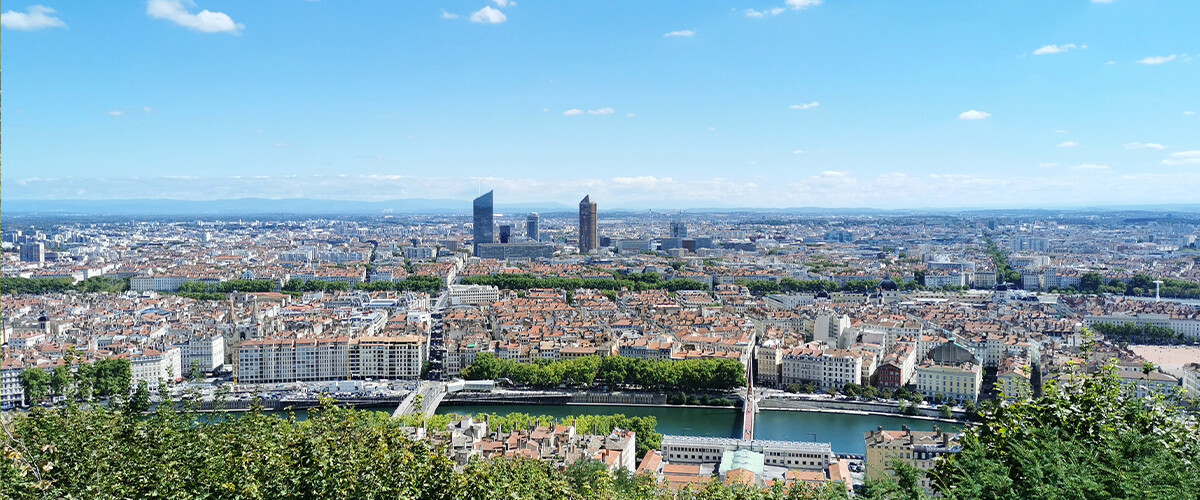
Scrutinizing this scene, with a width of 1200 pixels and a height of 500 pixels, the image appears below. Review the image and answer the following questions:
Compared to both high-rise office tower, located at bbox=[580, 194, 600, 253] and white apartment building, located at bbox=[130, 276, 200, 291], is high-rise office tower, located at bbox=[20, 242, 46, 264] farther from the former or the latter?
high-rise office tower, located at bbox=[580, 194, 600, 253]

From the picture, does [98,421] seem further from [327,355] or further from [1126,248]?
[1126,248]

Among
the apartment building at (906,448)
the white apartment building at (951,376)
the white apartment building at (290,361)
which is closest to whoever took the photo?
the apartment building at (906,448)

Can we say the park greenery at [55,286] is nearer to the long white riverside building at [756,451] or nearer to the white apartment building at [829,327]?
the white apartment building at [829,327]

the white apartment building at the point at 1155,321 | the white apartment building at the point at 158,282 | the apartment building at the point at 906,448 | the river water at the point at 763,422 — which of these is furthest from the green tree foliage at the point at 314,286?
Answer: the apartment building at the point at 906,448

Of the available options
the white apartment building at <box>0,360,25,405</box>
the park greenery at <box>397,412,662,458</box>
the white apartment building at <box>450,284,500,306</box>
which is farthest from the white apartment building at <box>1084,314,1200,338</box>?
the white apartment building at <box>0,360,25,405</box>

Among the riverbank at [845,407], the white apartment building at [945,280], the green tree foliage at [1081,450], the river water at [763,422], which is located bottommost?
the river water at [763,422]

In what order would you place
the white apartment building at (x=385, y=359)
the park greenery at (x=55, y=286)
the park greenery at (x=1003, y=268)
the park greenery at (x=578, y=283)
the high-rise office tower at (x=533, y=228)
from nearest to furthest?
the white apartment building at (x=385, y=359) < the park greenery at (x=55, y=286) < the park greenery at (x=578, y=283) < the park greenery at (x=1003, y=268) < the high-rise office tower at (x=533, y=228)

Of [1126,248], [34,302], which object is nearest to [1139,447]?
[34,302]
